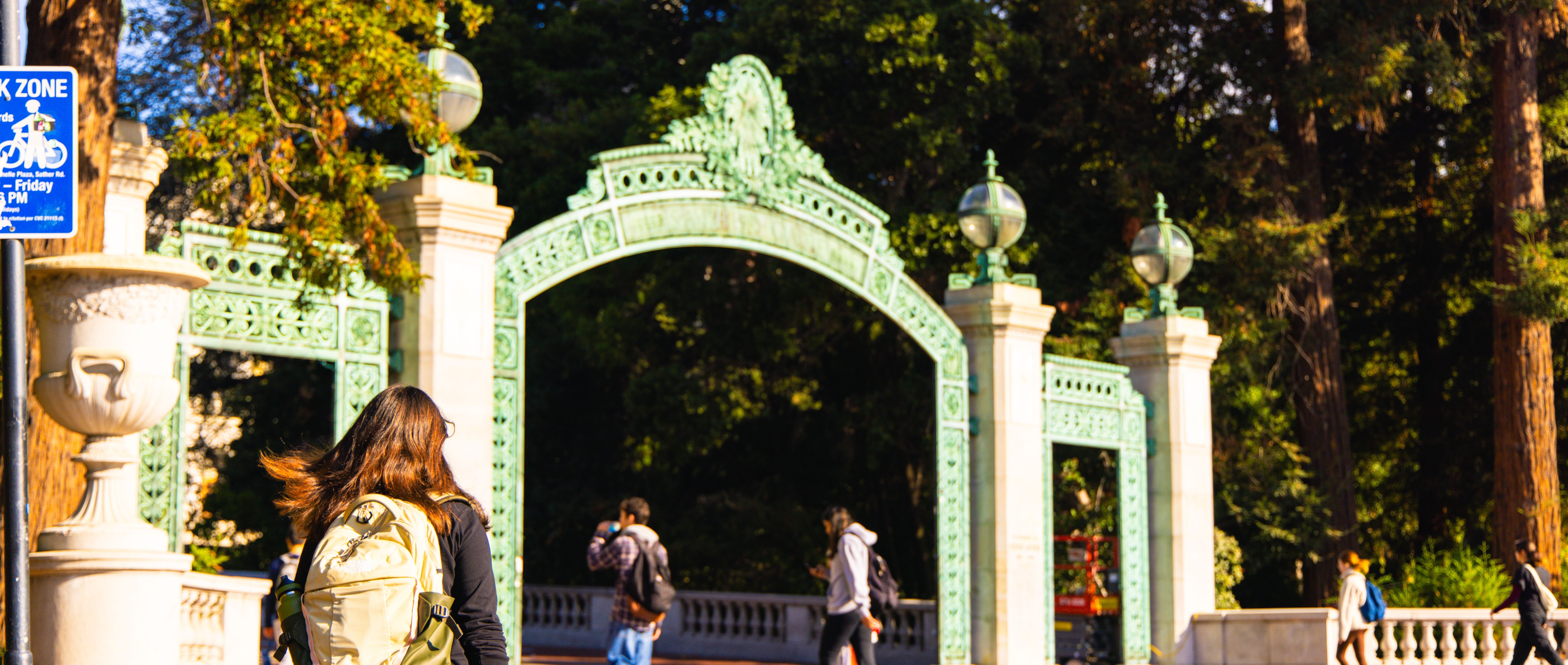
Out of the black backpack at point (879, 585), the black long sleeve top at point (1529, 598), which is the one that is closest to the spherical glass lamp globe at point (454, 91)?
Result: the black backpack at point (879, 585)

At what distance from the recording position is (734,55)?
19188mm

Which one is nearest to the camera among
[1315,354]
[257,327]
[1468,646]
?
[257,327]

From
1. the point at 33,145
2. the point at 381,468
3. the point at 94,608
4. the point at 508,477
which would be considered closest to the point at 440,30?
the point at 508,477

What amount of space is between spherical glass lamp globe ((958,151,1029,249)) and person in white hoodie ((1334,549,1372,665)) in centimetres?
358

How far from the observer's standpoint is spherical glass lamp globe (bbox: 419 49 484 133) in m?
9.08

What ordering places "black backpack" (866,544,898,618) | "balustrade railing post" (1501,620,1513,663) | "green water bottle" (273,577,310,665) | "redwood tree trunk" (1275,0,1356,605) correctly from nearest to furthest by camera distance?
"green water bottle" (273,577,310,665), "black backpack" (866,544,898,618), "balustrade railing post" (1501,620,1513,663), "redwood tree trunk" (1275,0,1356,605)

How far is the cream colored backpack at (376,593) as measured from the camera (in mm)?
3279

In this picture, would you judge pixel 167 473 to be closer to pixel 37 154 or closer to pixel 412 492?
pixel 37 154

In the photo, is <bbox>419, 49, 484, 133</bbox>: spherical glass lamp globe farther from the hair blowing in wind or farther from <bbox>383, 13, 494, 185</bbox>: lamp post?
the hair blowing in wind

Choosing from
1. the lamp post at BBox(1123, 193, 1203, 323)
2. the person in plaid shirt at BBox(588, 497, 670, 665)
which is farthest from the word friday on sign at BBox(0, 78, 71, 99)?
the lamp post at BBox(1123, 193, 1203, 323)

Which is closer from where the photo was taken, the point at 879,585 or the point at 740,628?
the point at 879,585

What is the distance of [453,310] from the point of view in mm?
8898

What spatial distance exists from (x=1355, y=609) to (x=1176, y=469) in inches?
74.4

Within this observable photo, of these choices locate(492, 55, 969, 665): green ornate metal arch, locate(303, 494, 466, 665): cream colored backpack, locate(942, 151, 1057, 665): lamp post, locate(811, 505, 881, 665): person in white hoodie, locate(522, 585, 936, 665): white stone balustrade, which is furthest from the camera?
locate(522, 585, 936, 665): white stone balustrade
